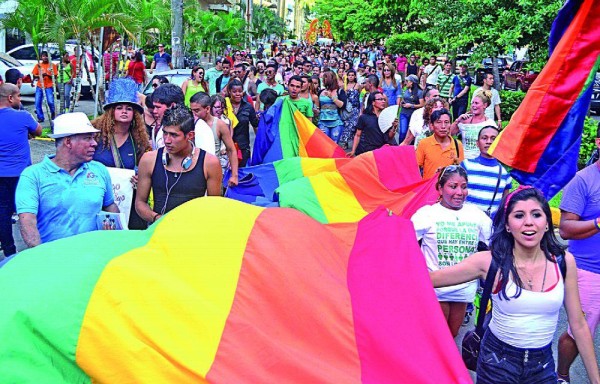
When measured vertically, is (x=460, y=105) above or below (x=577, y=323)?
below

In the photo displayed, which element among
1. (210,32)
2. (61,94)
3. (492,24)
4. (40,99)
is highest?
(492,24)

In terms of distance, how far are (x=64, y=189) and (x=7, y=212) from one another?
3.05 metres

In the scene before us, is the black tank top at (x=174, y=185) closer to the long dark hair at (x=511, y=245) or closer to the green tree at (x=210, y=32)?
the long dark hair at (x=511, y=245)

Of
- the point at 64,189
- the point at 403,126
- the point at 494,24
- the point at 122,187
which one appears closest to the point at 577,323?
the point at 64,189

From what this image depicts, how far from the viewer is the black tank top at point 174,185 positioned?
577 centimetres

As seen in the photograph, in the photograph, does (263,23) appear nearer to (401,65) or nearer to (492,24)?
(401,65)

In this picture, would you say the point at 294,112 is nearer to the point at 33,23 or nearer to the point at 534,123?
the point at 534,123

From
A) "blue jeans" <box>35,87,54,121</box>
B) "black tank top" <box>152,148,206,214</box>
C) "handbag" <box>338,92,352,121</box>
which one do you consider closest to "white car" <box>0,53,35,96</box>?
"blue jeans" <box>35,87,54,121</box>

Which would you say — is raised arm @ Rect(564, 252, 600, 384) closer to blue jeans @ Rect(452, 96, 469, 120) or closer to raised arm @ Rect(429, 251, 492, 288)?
raised arm @ Rect(429, 251, 492, 288)

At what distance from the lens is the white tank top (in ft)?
13.1

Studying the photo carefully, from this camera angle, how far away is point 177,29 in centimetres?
2486

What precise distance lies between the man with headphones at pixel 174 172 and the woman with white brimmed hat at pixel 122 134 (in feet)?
1.73

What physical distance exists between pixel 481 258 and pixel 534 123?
1.67 meters

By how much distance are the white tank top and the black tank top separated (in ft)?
8.41
